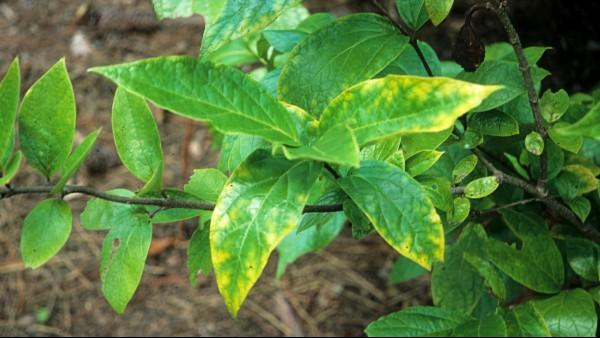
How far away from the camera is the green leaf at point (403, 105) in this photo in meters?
0.91

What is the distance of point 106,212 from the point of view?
123 centimetres

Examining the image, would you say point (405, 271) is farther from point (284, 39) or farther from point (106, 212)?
point (106, 212)

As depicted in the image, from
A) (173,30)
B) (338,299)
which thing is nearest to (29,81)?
(173,30)

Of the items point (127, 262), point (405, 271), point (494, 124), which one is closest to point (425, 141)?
point (494, 124)

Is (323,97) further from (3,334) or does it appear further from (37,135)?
(3,334)

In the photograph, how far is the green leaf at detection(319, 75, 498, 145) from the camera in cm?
91

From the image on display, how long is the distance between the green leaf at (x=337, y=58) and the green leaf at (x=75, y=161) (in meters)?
0.30

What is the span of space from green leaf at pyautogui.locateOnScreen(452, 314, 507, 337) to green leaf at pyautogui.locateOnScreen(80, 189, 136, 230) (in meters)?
0.52

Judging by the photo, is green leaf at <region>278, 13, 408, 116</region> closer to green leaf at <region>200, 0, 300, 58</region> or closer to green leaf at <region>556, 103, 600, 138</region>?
green leaf at <region>200, 0, 300, 58</region>

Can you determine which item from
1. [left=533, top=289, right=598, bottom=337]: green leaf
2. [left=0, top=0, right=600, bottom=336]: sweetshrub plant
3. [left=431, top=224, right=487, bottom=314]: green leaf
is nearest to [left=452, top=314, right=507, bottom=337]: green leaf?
[left=0, top=0, right=600, bottom=336]: sweetshrub plant

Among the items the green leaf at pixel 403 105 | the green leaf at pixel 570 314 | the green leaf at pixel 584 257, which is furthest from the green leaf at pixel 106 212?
the green leaf at pixel 584 257

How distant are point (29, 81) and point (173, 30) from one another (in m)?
0.61

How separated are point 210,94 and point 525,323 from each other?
555mm

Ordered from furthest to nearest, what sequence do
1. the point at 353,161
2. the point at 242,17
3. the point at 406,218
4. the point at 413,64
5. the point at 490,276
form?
the point at 413,64 < the point at 490,276 < the point at 242,17 < the point at 406,218 < the point at 353,161
